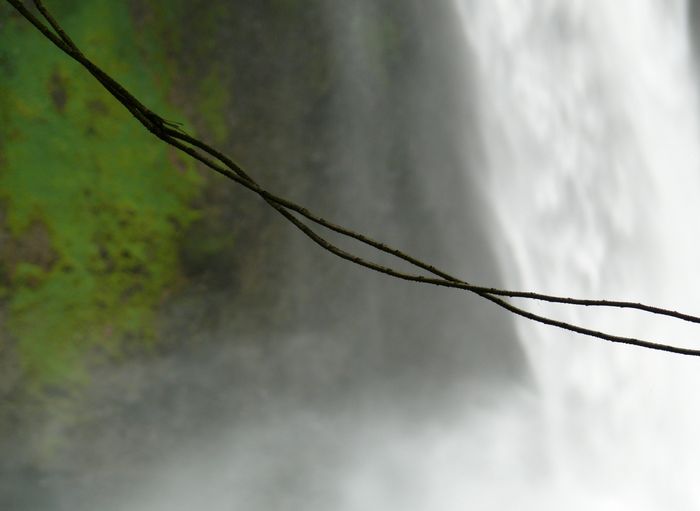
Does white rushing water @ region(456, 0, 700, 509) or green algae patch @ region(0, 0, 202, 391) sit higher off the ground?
white rushing water @ region(456, 0, 700, 509)

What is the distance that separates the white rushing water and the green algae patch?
87.6 inches

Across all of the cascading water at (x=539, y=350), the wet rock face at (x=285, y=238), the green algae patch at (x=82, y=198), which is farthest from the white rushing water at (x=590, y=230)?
the green algae patch at (x=82, y=198)

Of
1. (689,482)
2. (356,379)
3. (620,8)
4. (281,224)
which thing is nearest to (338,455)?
(356,379)

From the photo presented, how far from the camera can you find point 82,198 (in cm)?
333

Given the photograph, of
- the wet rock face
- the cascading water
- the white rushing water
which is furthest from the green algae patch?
the white rushing water

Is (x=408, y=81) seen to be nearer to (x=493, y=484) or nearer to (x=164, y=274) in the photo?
(x=164, y=274)

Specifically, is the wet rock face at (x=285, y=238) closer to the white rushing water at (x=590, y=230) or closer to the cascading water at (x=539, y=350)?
the cascading water at (x=539, y=350)

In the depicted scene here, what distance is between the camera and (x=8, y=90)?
3.19 metres

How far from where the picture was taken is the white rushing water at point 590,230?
508 centimetres

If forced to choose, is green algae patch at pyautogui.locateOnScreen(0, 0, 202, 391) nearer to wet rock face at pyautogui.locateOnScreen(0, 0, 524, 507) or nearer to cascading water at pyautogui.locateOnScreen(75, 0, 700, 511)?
wet rock face at pyautogui.locateOnScreen(0, 0, 524, 507)

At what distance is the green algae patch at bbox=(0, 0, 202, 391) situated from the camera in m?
3.22

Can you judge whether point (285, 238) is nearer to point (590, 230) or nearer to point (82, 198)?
point (82, 198)

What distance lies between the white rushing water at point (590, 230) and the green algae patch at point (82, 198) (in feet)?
7.30

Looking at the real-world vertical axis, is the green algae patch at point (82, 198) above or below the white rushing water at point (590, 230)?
below
